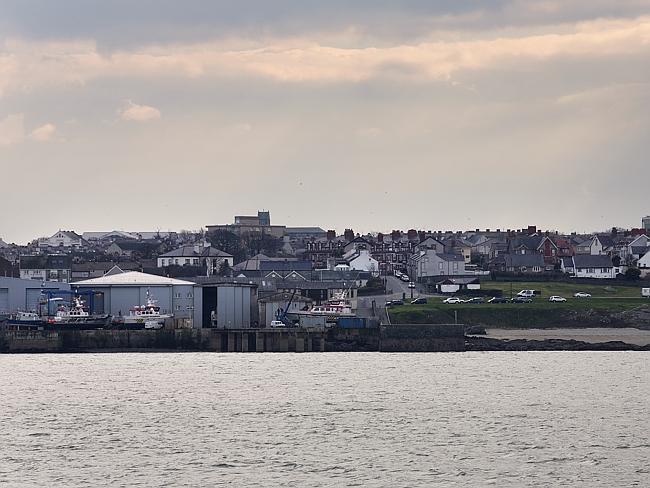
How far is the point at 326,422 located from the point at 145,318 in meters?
35.9

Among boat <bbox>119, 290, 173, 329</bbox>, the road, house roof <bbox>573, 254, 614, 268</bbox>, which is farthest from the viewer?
house roof <bbox>573, 254, 614, 268</bbox>

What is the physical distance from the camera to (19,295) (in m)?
94.4

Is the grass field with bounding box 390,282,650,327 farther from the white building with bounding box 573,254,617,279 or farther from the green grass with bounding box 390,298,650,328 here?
the white building with bounding box 573,254,617,279

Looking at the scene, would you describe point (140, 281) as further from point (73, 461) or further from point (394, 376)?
point (73, 461)

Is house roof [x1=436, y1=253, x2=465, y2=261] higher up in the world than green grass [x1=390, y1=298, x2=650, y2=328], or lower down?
higher up

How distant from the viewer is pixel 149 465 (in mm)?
43938

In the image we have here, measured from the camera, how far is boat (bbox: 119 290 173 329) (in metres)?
85.7

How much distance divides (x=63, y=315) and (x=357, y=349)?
2013 centimetres

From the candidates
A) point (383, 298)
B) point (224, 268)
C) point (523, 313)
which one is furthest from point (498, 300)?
point (224, 268)

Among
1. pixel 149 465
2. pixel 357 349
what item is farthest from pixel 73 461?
pixel 357 349

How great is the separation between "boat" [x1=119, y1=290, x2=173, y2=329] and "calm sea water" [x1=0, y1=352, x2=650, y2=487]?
5.82m

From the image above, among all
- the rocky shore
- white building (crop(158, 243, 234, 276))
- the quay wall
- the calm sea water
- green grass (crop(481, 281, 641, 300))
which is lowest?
the calm sea water

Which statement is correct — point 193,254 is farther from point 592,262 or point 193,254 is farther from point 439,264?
point 592,262

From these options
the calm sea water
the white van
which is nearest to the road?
the white van
